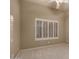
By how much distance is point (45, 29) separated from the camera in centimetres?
220

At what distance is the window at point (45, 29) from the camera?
200 cm

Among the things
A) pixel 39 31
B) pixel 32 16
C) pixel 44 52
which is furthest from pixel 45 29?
pixel 44 52

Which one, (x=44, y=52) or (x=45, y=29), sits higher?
(x=45, y=29)

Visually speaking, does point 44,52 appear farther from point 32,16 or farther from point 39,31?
point 32,16

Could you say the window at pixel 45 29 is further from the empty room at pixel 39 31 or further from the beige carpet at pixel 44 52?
the beige carpet at pixel 44 52

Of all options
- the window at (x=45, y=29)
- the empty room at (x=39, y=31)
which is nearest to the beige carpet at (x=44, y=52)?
the empty room at (x=39, y=31)

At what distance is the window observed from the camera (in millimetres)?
2002

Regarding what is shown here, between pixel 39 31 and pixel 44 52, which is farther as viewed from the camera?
pixel 39 31

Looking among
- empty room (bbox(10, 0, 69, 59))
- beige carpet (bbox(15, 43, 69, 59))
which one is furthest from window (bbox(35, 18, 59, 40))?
beige carpet (bbox(15, 43, 69, 59))
